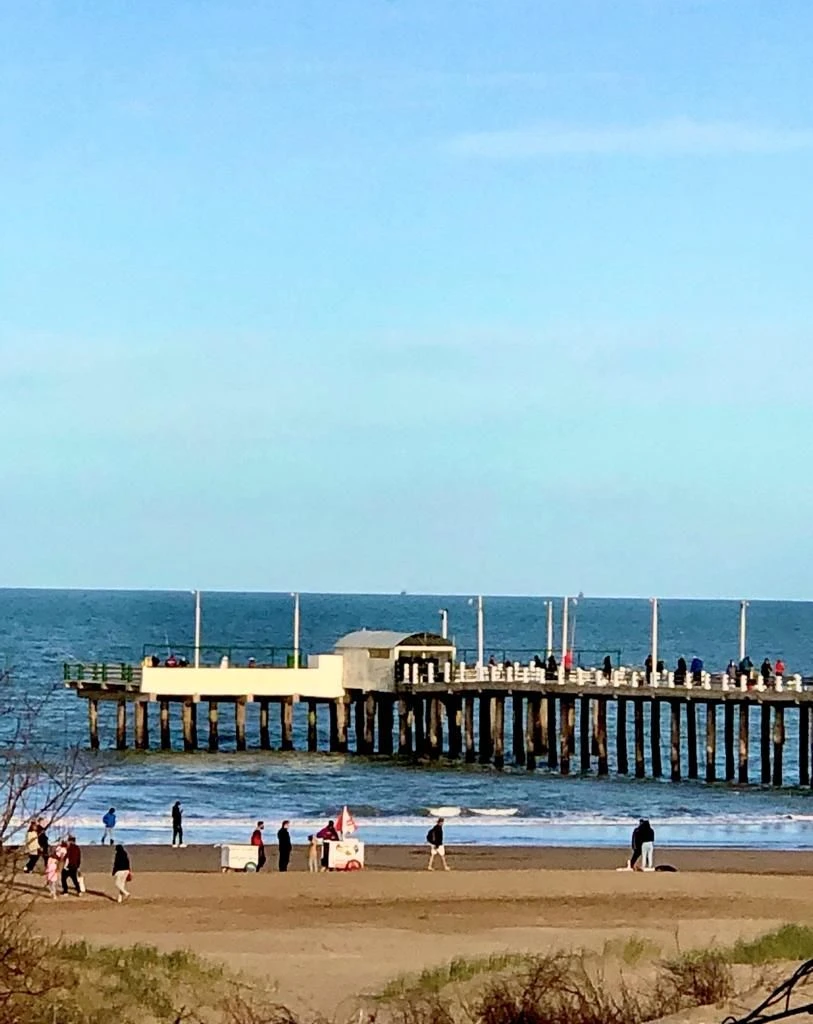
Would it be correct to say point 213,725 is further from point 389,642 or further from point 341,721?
point 389,642

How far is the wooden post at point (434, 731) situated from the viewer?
2530 inches

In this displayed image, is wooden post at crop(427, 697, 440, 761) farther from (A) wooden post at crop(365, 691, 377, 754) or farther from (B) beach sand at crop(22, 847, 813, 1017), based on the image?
(B) beach sand at crop(22, 847, 813, 1017)

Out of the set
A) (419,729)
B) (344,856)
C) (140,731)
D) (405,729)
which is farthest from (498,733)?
(344,856)

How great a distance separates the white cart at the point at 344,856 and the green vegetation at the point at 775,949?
45.8 ft

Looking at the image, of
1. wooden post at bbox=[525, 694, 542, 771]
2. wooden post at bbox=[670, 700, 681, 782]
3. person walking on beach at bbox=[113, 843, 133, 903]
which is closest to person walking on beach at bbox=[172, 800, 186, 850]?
person walking on beach at bbox=[113, 843, 133, 903]

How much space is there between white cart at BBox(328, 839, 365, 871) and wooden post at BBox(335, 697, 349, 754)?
1054 inches

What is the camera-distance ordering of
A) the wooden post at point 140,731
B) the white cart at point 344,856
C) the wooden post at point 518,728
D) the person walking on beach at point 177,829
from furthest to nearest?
the wooden post at point 140,731
the wooden post at point 518,728
the person walking on beach at point 177,829
the white cart at point 344,856

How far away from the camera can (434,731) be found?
2537 inches

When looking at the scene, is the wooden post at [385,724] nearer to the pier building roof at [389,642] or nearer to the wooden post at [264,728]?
the wooden post at [264,728]

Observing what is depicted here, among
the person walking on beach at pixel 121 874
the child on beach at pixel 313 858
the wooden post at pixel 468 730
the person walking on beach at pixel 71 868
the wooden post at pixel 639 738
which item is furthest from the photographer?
the wooden post at pixel 468 730

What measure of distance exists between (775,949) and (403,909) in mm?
10269

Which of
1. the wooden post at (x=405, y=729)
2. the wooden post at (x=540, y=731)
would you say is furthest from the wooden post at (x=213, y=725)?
the wooden post at (x=540, y=731)

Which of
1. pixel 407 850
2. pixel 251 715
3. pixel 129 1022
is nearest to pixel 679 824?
pixel 407 850

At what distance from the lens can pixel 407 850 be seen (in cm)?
4206
